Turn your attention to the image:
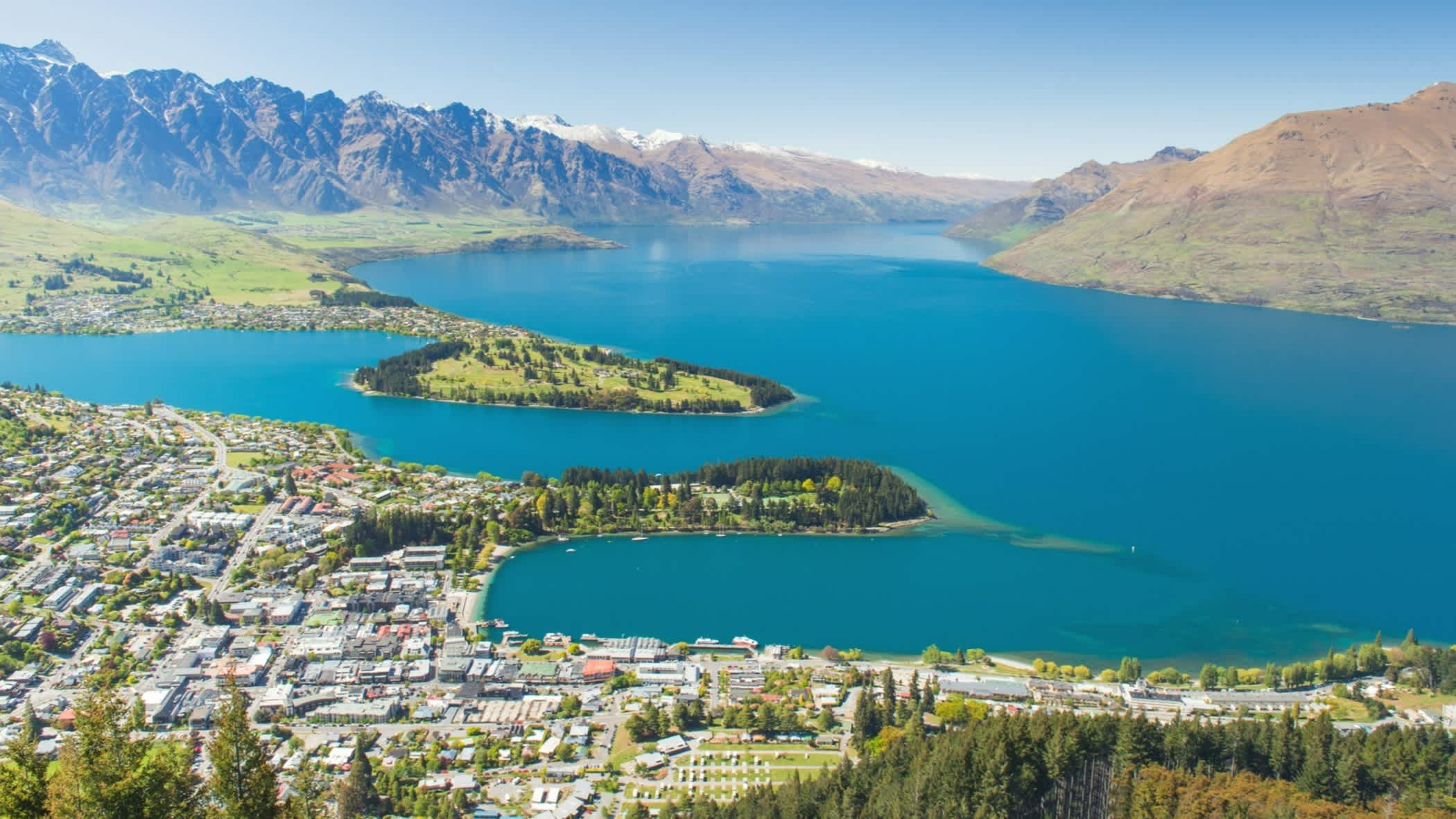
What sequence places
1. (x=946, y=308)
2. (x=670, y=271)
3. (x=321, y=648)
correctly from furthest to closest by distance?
(x=670, y=271) < (x=946, y=308) < (x=321, y=648)

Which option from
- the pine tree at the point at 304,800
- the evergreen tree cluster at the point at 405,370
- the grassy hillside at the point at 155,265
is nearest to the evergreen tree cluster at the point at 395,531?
the evergreen tree cluster at the point at 405,370

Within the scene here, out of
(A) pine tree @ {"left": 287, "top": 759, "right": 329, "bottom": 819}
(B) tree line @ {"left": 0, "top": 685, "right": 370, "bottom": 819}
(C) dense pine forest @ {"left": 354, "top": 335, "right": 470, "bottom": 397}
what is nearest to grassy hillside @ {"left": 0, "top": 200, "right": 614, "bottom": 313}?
(C) dense pine forest @ {"left": 354, "top": 335, "right": 470, "bottom": 397}

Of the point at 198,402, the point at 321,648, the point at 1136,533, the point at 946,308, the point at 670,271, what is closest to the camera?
the point at 321,648

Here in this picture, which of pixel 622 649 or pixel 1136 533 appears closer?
pixel 622 649

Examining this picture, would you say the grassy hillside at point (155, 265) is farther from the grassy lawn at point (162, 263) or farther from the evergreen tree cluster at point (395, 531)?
the evergreen tree cluster at point (395, 531)

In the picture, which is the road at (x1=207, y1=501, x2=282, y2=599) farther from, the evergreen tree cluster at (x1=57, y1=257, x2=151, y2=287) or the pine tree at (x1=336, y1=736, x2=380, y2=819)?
the evergreen tree cluster at (x1=57, y1=257, x2=151, y2=287)

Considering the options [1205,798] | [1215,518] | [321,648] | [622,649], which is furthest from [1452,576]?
[321,648]

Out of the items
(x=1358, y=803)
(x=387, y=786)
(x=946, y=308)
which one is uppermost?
(x=946, y=308)

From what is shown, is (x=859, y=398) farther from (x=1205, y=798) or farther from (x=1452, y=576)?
(x=1205, y=798)
